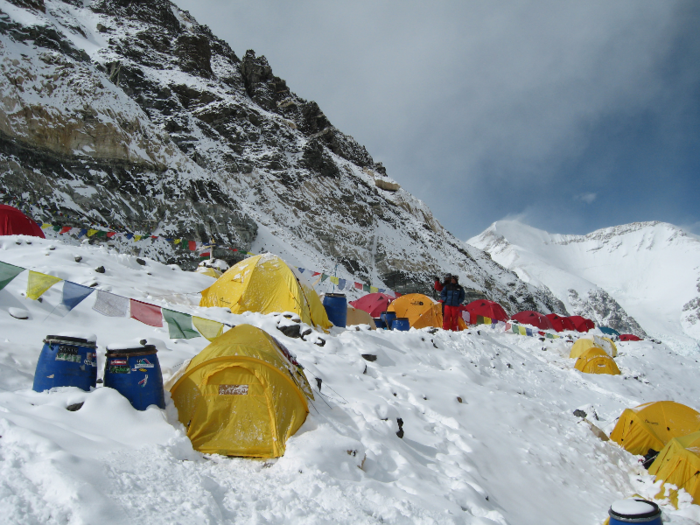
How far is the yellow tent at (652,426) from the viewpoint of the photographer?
24.8 ft

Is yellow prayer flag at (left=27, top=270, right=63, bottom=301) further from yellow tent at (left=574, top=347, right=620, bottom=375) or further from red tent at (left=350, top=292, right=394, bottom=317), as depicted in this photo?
yellow tent at (left=574, top=347, right=620, bottom=375)

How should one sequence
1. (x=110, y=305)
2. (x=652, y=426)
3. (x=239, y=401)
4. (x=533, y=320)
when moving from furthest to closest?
(x=533, y=320) < (x=652, y=426) < (x=110, y=305) < (x=239, y=401)

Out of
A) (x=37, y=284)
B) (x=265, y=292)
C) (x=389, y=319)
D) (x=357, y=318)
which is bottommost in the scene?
(x=37, y=284)

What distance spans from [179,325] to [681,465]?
8.00 metres

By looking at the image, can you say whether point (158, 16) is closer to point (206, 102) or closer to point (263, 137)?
point (206, 102)

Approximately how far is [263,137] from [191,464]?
39104 millimetres

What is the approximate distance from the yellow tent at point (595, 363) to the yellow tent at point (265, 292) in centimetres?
1044

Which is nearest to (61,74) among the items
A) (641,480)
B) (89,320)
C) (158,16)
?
(89,320)

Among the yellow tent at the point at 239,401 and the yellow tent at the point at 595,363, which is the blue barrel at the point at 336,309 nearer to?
the yellow tent at the point at 239,401

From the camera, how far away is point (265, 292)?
9.12 m

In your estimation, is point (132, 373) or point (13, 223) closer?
point (132, 373)

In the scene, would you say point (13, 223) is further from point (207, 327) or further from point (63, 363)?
point (63, 363)

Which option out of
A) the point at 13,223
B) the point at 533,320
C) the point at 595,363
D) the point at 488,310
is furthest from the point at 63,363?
the point at 533,320

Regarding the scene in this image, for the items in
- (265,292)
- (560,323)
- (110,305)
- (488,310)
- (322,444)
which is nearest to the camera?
(322,444)
